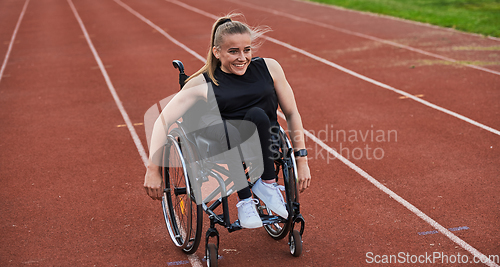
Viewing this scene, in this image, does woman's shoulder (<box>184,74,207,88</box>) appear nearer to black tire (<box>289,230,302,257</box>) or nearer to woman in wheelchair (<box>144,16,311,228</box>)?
woman in wheelchair (<box>144,16,311,228</box>)

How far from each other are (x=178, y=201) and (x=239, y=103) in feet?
3.01

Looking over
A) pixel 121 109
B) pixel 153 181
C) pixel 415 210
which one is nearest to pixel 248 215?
pixel 153 181

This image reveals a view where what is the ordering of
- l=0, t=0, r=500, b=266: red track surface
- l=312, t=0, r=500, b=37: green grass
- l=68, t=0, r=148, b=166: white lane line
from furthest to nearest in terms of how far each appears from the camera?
l=312, t=0, r=500, b=37: green grass → l=68, t=0, r=148, b=166: white lane line → l=0, t=0, r=500, b=266: red track surface

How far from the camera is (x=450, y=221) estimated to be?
142 inches

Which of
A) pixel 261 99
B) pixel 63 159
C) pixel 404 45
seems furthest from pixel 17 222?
pixel 404 45

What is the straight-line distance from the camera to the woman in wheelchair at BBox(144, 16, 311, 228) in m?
2.86

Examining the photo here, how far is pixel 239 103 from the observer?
9.68 ft

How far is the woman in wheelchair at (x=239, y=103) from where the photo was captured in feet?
9.39

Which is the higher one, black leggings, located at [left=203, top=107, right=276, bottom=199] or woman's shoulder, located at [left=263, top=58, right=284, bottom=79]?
woman's shoulder, located at [left=263, top=58, right=284, bottom=79]

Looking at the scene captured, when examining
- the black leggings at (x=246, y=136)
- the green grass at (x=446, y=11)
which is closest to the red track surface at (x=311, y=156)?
the black leggings at (x=246, y=136)

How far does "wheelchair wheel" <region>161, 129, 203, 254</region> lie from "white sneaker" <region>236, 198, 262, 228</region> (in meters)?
0.26

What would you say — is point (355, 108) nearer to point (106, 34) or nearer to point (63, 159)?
point (63, 159)

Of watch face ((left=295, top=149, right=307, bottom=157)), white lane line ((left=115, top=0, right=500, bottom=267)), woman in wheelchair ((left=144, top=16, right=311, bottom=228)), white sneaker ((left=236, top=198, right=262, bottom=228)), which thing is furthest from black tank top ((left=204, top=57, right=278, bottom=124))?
white lane line ((left=115, top=0, right=500, bottom=267))

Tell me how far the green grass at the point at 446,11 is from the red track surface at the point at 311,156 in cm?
109
